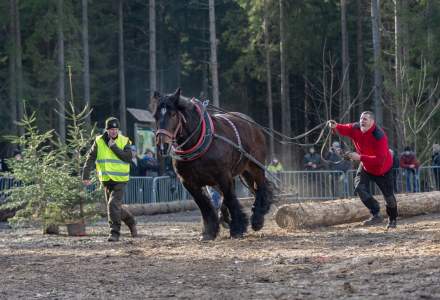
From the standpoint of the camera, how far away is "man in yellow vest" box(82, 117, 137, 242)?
1323cm

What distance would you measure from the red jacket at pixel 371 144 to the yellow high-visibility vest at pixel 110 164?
3.21m

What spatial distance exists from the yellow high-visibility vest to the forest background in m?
14.8

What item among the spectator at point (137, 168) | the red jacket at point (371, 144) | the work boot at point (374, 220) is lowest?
the work boot at point (374, 220)

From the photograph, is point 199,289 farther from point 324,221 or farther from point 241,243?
point 324,221

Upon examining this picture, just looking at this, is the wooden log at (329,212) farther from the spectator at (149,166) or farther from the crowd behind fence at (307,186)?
the spectator at (149,166)

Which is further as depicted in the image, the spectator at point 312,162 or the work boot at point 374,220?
the spectator at point 312,162

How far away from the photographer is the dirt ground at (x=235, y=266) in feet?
24.5

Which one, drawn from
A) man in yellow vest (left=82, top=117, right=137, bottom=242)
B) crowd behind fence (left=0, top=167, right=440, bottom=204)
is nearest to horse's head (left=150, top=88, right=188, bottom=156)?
man in yellow vest (left=82, top=117, right=137, bottom=242)

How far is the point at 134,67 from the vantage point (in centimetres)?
4691

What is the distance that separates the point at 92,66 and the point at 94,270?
35920 mm

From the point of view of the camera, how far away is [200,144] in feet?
39.0

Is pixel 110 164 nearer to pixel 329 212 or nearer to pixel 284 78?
pixel 329 212

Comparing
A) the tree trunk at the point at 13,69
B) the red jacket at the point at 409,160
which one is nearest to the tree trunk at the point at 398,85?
the red jacket at the point at 409,160

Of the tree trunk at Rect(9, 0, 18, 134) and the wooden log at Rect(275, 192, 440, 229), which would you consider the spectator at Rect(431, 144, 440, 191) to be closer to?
the wooden log at Rect(275, 192, 440, 229)
